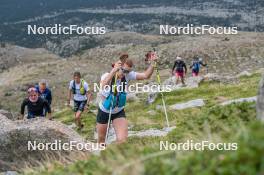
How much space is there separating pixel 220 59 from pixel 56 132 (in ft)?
404

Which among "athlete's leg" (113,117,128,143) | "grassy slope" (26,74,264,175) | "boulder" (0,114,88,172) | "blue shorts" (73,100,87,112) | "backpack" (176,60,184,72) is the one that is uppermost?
"grassy slope" (26,74,264,175)

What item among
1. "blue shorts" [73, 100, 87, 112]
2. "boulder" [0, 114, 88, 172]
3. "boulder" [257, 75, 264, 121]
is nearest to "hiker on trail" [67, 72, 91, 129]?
"blue shorts" [73, 100, 87, 112]

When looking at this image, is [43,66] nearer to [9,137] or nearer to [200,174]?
[9,137]

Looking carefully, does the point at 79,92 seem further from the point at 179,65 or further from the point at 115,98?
the point at 179,65

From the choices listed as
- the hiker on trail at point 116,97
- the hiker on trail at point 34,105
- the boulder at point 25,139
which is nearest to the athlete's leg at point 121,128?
the hiker on trail at point 116,97

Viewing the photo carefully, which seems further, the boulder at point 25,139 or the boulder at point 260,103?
the boulder at point 25,139

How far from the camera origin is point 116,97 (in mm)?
13984

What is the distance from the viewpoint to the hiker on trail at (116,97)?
45.4 ft

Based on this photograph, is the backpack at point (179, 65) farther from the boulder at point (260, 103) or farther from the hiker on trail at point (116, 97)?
the boulder at point (260, 103)

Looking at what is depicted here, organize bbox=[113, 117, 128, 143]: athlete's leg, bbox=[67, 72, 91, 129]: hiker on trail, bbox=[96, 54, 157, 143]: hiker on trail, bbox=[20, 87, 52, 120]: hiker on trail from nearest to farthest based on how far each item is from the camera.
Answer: bbox=[96, 54, 157, 143]: hiker on trail < bbox=[113, 117, 128, 143]: athlete's leg < bbox=[20, 87, 52, 120]: hiker on trail < bbox=[67, 72, 91, 129]: hiker on trail

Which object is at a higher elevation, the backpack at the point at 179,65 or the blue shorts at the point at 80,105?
the blue shorts at the point at 80,105

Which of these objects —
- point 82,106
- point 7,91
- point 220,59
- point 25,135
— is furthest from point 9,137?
point 220,59

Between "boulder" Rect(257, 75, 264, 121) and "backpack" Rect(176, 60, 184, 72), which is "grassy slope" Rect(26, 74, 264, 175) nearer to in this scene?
"boulder" Rect(257, 75, 264, 121)

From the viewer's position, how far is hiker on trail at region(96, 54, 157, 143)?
45.4 ft
